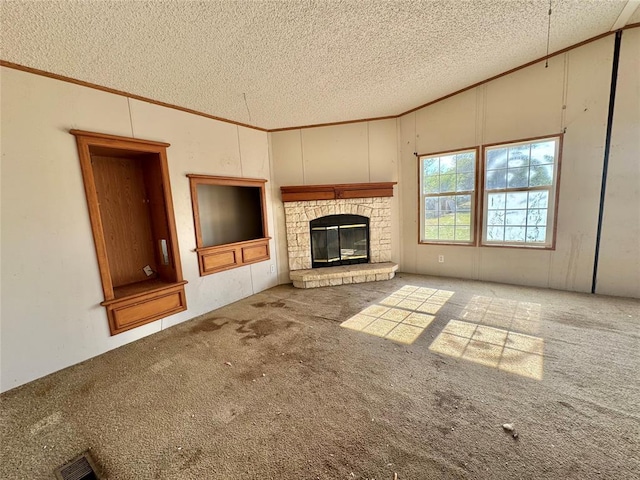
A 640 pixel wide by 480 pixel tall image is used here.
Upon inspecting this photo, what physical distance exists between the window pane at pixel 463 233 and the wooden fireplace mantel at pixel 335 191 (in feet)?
4.25

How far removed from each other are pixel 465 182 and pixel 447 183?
0.89 feet

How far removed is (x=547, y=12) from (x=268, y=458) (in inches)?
166

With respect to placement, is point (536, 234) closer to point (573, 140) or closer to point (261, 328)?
point (573, 140)

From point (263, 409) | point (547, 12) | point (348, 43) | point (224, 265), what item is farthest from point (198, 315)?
point (547, 12)

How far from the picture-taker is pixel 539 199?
366 centimetres

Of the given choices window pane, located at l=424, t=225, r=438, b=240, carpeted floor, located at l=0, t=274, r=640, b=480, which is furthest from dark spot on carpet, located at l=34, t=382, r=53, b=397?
window pane, located at l=424, t=225, r=438, b=240

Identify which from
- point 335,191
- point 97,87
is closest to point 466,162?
point 335,191

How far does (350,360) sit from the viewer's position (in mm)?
2289

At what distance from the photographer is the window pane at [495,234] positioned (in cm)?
A: 400

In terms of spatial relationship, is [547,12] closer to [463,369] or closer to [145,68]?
[463,369]

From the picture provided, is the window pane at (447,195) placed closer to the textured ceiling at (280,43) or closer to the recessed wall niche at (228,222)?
the textured ceiling at (280,43)

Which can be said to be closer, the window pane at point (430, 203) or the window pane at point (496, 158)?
the window pane at point (496, 158)

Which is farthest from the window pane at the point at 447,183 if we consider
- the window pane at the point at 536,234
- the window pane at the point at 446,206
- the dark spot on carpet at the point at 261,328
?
the dark spot on carpet at the point at 261,328

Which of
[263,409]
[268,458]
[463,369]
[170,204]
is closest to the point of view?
[268,458]
